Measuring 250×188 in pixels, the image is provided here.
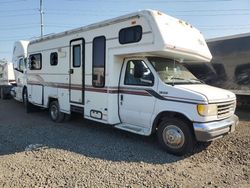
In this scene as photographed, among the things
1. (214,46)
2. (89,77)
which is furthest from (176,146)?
(214,46)

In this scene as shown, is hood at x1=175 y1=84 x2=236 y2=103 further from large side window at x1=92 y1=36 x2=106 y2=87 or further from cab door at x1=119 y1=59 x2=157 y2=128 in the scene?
large side window at x1=92 y1=36 x2=106 y2=87

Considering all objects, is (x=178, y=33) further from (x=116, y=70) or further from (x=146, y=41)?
(x=116, y=70)

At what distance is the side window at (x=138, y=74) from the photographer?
239 inches

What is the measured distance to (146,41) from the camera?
5.80m

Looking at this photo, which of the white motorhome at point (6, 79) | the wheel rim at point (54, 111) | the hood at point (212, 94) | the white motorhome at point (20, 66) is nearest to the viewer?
the hood at point (212, 94)

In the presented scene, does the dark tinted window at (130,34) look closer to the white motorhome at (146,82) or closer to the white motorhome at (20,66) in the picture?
the white motorhome at (146,82)

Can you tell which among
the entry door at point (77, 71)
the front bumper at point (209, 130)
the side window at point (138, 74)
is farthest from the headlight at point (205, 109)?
the entry door at point (77, 71)

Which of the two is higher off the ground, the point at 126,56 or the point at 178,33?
the point at 178,33

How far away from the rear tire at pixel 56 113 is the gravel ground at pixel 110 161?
1230mm

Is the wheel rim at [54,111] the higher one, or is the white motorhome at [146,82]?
the white motorhome at [146,82]

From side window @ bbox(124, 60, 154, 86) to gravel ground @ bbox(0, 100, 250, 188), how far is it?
155 cm

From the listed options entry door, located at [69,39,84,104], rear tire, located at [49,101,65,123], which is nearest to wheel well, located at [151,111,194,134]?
entry door, located at [69,39,84,104]

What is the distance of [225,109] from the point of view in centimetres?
572

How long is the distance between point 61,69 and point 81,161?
419cm
